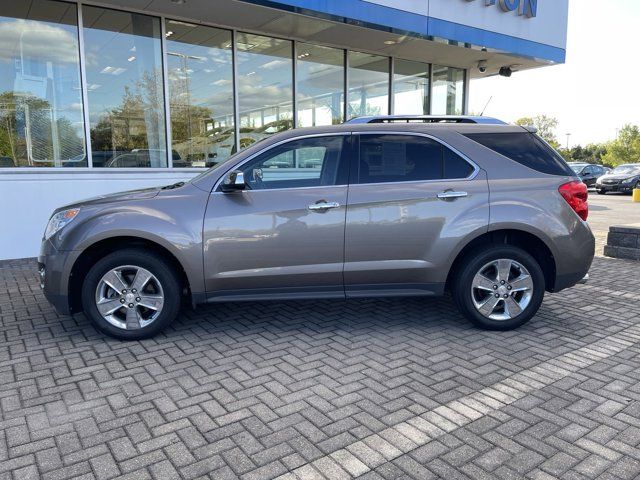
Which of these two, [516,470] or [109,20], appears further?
[109,20]

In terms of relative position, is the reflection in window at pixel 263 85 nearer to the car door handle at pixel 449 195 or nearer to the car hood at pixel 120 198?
the car hood at pixel 120 198

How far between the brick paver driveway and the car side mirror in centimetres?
130

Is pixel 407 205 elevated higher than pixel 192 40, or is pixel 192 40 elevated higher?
pixel 192 40

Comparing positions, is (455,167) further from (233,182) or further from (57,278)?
(57,278)

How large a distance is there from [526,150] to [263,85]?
650 centimetres

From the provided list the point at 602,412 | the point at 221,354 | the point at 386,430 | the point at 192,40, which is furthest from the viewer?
the point at 192,40

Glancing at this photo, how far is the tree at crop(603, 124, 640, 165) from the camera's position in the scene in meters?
49.7

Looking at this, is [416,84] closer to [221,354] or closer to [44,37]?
[44,37]

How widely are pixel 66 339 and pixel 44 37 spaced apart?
5.61 metres

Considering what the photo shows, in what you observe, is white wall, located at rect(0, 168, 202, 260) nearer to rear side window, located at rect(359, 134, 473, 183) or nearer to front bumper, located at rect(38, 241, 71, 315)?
front bumper, located at rect(38, 241, 71, 315)

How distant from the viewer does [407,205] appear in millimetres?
4191

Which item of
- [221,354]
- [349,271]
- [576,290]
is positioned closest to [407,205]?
[349,271]

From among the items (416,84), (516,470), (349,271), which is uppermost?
(416,84)

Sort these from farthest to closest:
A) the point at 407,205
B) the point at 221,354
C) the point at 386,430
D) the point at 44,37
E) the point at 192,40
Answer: the point at 192,40, the point at 44,37, the point at 407,205, the point at 221,354, the point at 386,430
